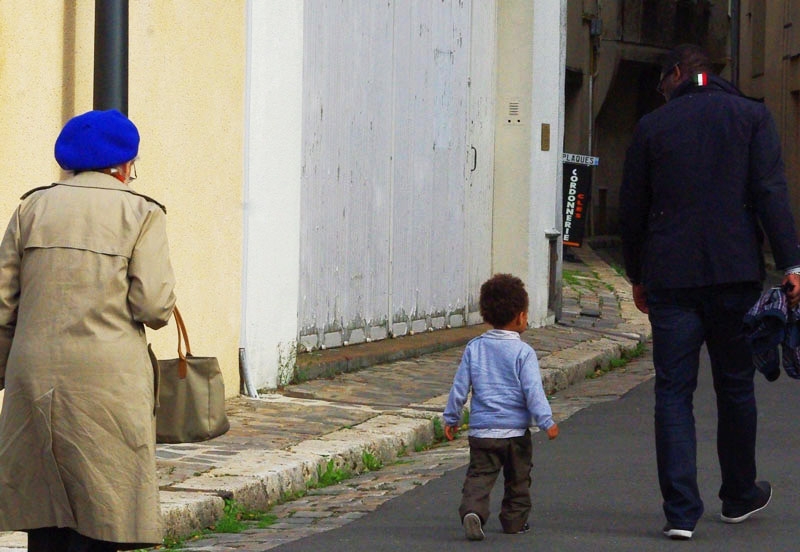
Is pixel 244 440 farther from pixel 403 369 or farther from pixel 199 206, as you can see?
pixel 403 369

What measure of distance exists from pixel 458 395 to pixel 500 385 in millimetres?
178

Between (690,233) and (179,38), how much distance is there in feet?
12.6

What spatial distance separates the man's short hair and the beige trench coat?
2376mm

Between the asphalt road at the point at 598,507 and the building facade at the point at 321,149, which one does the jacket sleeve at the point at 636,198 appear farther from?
the building facade at the point at 321,149

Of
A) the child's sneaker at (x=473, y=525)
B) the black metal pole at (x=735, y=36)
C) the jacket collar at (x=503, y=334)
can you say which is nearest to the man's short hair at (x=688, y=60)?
the jacket collar at (x=503, y=334)

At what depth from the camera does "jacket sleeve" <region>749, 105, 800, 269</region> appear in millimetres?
5445

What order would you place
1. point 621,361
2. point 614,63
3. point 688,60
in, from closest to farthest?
point 688,60, point 621,361, point 614,63

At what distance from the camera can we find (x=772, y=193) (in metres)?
5.48

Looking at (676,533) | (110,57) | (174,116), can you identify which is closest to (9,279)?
(110,57)

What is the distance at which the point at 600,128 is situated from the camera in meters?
32.4

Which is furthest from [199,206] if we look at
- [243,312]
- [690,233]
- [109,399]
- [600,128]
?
Result: [600,128]

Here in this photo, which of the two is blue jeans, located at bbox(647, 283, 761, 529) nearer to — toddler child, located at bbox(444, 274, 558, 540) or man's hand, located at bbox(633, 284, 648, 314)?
man's hand, located at bbox(633, 284, 648, 314)

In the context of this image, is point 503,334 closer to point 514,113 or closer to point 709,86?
point 709,86

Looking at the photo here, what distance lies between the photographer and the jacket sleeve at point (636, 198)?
223 inches
